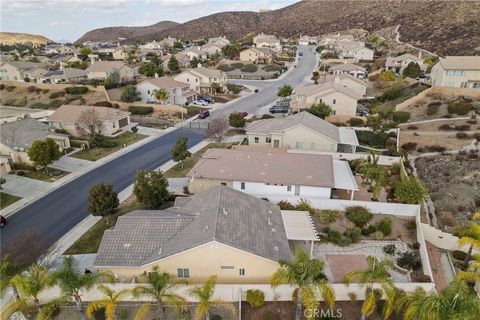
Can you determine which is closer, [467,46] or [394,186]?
[394,186]

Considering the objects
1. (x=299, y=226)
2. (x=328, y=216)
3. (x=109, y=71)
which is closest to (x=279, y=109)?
(x=328, y=216)

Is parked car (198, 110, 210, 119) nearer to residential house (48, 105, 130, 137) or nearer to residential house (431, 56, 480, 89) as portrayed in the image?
residential house (48, 105, 130, 137)

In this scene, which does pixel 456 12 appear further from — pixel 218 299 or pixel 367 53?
pixel 218 299

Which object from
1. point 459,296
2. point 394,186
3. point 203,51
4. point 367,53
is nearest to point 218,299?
point 459,296

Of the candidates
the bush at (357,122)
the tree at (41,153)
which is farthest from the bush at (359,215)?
the tree at (41,153)

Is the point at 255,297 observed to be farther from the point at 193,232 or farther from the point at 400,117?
the point at 400,117
